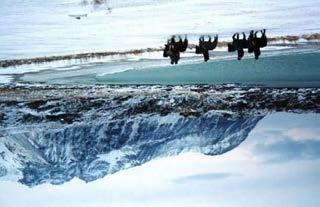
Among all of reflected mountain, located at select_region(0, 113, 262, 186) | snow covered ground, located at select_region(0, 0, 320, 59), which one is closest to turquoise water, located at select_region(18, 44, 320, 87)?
snow covered ground, located at select_region(0, 0, 320, 59)

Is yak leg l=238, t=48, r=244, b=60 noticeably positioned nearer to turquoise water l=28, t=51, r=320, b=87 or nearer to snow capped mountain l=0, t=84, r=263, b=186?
turquoise water l=28, t=51, r=320, b=87

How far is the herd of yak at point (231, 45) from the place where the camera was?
2885 millimetres

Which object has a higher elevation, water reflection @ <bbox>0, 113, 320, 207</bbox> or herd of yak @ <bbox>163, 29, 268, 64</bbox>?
herd of yak @ <bbox>163, 29, 268, 64</bbox>

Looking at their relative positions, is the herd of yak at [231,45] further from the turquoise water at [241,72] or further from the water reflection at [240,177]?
the water reflection at [240,177]

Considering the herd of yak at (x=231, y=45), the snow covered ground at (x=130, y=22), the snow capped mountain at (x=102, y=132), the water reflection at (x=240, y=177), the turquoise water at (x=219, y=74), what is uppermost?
the snow covered ground at (x=130, y=22)

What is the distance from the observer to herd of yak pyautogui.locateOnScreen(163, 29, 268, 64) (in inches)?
114

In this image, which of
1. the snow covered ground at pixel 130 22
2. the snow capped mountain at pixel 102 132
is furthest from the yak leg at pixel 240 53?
the snow capped mountain at pixel 102 132

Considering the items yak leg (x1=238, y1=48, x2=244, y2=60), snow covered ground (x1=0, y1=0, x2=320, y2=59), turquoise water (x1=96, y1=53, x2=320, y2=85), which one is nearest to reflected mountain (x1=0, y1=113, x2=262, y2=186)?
turquoise water (x1=96, y1=53, x2=320, y2=85)

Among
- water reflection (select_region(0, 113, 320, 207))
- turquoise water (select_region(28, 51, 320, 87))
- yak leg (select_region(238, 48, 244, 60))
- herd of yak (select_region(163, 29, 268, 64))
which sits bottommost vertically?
water reflection (select_region(0, 113, 320, 207))

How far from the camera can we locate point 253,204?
9.83ft

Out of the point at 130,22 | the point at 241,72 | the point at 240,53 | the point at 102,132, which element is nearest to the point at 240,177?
the point at 241,72

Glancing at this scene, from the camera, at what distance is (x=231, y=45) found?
2.89m

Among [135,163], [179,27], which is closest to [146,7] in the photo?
[179,27]

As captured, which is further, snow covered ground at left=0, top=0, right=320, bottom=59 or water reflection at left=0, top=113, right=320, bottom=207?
water reflection at left=0, top=113, right=320, bottom=207
